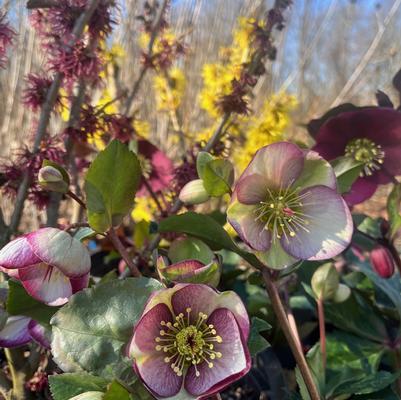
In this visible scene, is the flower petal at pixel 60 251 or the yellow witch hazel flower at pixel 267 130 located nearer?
the flower petal at pixel 60 251

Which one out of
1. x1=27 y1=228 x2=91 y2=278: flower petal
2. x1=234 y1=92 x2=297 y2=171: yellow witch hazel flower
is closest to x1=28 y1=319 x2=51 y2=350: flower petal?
x1=27 y1=228 x2=91 y2=278: flower petal

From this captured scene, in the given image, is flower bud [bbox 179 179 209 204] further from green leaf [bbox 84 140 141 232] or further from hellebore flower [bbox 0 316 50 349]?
hellebore flower [bbox 0 316 50 349]

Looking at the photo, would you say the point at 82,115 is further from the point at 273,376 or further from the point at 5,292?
the point at 273,376

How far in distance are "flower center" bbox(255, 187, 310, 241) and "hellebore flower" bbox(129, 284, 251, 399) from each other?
120mm

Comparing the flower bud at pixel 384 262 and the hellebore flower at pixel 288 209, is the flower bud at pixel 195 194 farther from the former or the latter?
the flower bud at pixel 384 262

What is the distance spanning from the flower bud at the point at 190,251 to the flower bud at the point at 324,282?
0.15m

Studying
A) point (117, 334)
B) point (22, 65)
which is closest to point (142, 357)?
point (117, 334)

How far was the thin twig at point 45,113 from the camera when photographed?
0.67 m

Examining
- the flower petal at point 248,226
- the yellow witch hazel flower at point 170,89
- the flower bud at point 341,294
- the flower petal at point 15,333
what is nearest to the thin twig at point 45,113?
the flower petal at point 15,333

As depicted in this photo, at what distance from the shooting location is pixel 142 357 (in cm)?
41

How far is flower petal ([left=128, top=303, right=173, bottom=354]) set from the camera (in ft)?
1.35

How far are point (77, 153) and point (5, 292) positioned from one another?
1.24ft

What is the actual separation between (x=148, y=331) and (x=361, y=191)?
1.39 feet

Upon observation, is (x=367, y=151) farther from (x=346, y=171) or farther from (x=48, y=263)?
(x=48, y=263)
